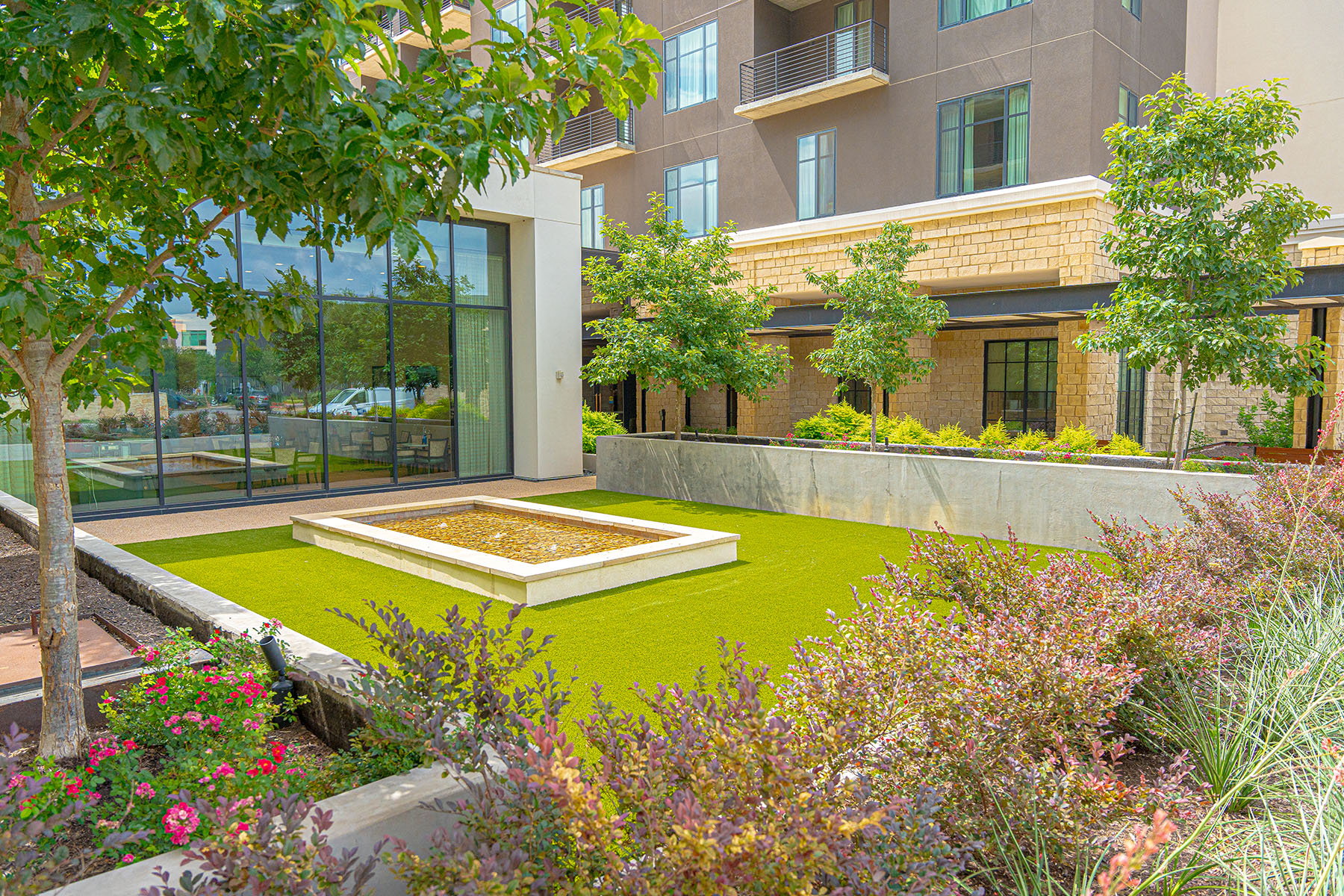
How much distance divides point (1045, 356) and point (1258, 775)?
17890 mm

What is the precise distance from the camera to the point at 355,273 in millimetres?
14000

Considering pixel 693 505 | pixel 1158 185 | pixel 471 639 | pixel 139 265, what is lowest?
pixel 693 505

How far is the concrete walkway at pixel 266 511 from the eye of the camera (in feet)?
35.2

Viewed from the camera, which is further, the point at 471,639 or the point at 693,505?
the point at 693,505

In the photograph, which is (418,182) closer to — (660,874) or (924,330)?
(660,874)

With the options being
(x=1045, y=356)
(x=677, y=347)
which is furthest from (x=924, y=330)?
(x=1045, y=356)

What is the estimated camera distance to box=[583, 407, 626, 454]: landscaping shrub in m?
17.2

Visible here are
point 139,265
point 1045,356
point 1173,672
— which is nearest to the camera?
point 1173,672

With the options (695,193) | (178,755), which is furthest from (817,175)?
(178,755)

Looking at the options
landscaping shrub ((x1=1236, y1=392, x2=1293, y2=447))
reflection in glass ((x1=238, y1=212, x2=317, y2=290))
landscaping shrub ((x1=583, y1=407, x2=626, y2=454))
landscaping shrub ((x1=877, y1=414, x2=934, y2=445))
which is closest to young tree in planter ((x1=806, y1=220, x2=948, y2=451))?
landscaping shrub ((x1=877, y1=414, x2=934, y2=445))

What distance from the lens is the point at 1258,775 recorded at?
8.93ft

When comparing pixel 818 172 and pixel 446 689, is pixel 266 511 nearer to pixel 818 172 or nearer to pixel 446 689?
pixel 446 689

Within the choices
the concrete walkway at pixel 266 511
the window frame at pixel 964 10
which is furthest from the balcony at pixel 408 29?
the concrete walkway at pixel 266 511

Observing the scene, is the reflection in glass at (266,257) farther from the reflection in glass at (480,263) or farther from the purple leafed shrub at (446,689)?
the purple leafed shrub at (446,689)
